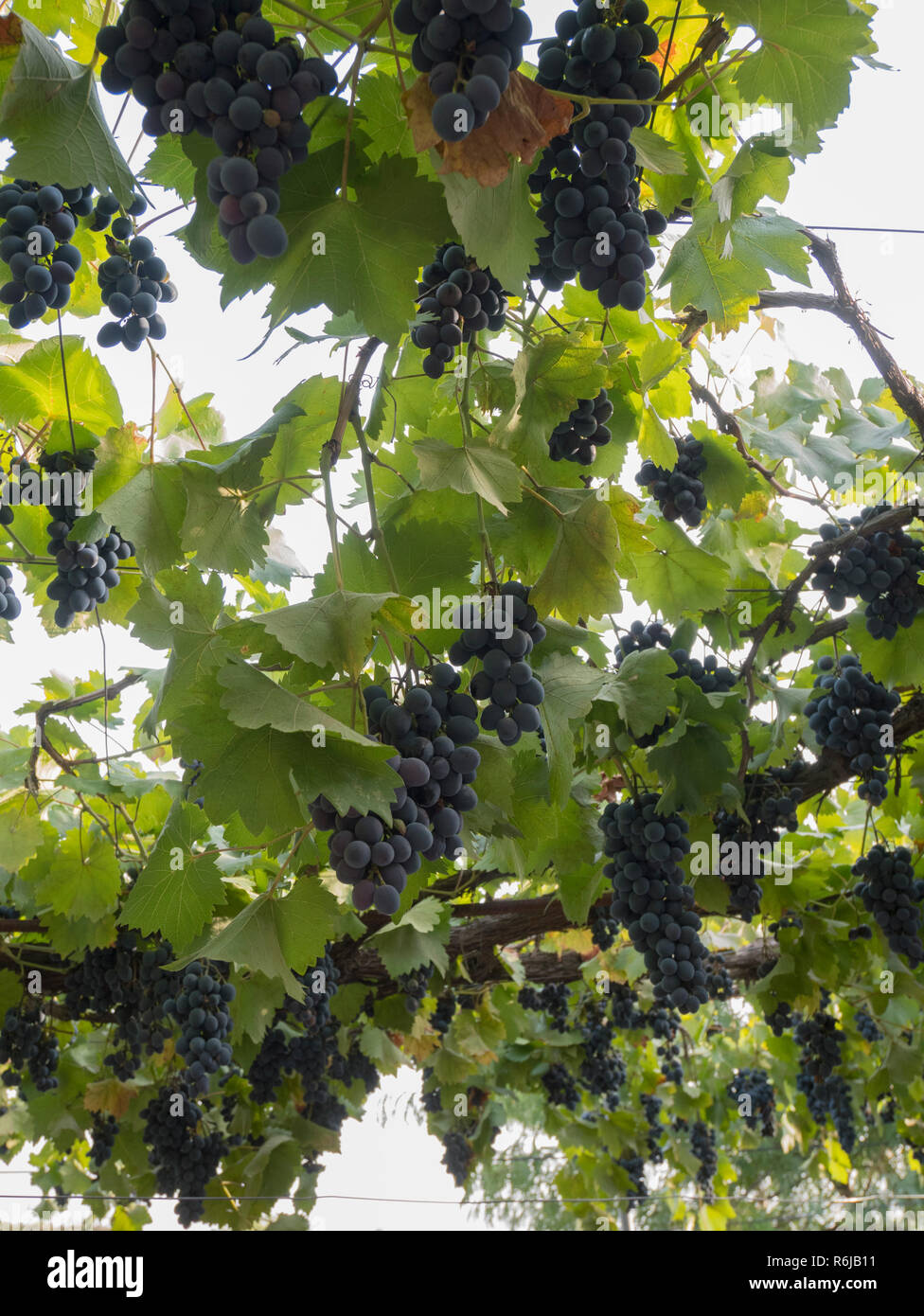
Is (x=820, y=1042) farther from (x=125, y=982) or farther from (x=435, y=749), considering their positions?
(x=435, y=749)

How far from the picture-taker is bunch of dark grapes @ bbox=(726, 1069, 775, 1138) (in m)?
6.62

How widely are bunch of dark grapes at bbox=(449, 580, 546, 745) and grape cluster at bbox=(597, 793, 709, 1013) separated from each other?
1.46 metres

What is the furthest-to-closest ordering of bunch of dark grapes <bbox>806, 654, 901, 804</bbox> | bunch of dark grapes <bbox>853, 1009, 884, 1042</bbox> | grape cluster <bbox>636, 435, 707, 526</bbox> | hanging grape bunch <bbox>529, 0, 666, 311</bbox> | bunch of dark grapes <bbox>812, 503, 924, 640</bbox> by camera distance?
bunch of dark grapes <bbox>853, 1009, 884, 1042</bbox> < bunch of dark grapes <bbox>806, 654, 901, 804</bbox> < bunch of dark grapes <bbox>812, 503, 924, 640</bbox> < grape cluster <bbox>636, 435, 707, 526</bbox> < hanging grape bunch <bbox>529, 0, 666, 311</bbox>

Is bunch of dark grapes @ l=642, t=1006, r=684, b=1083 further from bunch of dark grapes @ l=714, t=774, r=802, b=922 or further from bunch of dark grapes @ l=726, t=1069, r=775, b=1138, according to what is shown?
bunch of dark grapes @ l=714, t=774, r=802, b=922

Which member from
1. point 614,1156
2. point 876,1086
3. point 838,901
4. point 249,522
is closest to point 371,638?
point 249,522

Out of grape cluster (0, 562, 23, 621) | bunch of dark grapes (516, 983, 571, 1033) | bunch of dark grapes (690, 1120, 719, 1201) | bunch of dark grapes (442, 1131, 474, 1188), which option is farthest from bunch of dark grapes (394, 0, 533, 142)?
bunch of dark grapes (690, 1120, 719, 1201)

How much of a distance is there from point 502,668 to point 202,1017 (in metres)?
2.72

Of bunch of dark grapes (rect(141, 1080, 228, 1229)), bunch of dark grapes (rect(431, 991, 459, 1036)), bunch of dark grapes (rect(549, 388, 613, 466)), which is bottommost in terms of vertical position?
bunch of dark grapes (rect(141, 1080, 228, 1229))

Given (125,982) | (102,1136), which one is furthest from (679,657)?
(102,1136)

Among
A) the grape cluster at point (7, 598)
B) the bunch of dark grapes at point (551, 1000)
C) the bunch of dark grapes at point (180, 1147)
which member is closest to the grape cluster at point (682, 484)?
the grape cluster at point (7, 598)

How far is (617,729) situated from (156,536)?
154 cm

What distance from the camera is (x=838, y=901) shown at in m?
4.23

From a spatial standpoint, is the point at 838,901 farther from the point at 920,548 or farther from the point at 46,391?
A: the point at 46,391

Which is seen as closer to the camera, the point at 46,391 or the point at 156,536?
the point at 156,536
